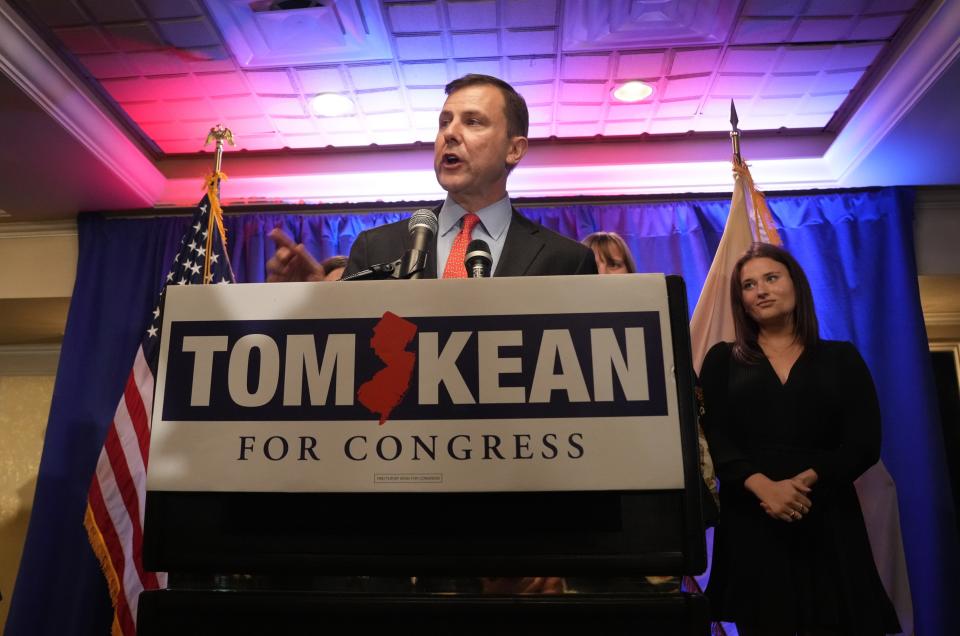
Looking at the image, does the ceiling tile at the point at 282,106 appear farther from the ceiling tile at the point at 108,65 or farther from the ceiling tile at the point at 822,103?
the ceiling tile at the point at 822,103

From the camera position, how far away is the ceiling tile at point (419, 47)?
10.4ft

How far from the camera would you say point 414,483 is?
722mm

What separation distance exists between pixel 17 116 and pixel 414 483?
3.30 meters

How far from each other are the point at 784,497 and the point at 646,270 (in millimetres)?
2178

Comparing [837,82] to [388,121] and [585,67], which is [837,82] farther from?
[388,121]

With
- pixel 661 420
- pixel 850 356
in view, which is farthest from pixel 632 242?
pixel 661 420

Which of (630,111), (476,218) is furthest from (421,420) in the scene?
(630,111)

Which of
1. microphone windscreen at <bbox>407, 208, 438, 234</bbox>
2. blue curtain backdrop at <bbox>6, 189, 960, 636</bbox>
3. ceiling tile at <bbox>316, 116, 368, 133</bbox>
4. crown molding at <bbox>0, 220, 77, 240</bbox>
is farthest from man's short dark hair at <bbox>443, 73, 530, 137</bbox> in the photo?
crown molding at <bbox>0, 220, 77, 240</bbox>

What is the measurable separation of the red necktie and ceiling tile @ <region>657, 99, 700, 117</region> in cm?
264

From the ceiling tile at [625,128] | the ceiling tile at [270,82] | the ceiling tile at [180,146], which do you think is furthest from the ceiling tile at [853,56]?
the ceiling tile at [180,146]

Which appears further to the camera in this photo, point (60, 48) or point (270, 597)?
point (60, 48)

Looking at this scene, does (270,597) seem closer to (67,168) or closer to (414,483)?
(414,483)

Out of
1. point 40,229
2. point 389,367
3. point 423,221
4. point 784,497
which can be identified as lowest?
point 784,497

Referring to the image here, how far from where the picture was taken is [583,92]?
3.56 metres
